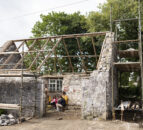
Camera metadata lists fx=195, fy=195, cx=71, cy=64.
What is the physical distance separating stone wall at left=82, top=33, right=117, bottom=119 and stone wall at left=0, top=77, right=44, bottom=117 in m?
2.76

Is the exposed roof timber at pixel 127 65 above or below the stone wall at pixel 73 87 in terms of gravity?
above

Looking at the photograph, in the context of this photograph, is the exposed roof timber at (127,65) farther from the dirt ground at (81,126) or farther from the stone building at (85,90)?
the dirt ground at (81,126)

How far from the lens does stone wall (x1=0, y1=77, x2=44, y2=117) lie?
1141cm

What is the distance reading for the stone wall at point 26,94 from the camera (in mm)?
11406

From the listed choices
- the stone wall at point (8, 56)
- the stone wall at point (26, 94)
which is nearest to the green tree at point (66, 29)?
the stone wall at point (8, 56)

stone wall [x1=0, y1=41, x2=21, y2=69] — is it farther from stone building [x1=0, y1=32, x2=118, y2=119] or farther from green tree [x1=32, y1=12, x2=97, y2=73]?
green tree [x1=32, y1=12, x2=97, y2=73]

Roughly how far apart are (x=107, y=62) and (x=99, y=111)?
268cm

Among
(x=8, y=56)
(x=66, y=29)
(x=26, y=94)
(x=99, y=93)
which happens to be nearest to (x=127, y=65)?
(x=99, y=93)

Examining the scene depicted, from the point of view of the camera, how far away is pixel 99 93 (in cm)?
1018

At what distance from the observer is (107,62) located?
35.2 feet

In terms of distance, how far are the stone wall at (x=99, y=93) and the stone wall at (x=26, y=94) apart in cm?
276

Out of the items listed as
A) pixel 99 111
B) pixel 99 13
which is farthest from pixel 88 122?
pixel 99 13

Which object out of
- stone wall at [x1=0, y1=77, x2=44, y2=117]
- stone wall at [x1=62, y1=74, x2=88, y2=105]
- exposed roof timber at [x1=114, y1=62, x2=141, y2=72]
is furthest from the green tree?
stone wall at [x1=0, y1=77, x2=44, y2=117]

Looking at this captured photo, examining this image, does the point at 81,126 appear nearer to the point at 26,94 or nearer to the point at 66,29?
the point at 26,94
